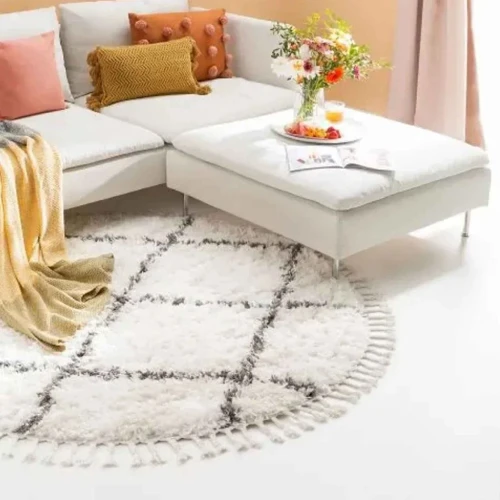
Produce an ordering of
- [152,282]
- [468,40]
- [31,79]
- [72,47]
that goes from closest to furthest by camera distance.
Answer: [152,282] < [31,79] < [72,47] < [468,40]

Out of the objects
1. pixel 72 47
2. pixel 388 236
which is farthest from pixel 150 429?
pixel 72 47

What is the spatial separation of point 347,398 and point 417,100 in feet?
8.43

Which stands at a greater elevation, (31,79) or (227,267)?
(31,79)

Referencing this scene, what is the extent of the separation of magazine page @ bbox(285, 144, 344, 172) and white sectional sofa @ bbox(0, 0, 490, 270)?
4 centimetres

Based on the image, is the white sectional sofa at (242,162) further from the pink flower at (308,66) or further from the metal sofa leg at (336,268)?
the pink flower at (308,66)

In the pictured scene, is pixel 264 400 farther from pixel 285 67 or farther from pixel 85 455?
pixel 285 67

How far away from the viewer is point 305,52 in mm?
3660

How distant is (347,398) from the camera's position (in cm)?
267

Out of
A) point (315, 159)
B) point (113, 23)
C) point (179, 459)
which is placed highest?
point (113, 23)

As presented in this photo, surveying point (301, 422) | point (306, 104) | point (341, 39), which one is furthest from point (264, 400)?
point (341, 39)

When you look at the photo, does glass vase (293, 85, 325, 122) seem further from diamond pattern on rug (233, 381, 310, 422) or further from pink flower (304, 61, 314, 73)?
diamond pattern on rug (233, 381, 310, 422)

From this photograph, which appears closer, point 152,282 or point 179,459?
point 179,459

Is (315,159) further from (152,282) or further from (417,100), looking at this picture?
(417,100)

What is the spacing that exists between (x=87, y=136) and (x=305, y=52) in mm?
940
